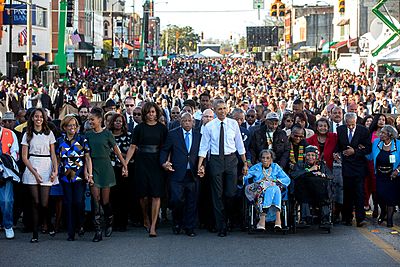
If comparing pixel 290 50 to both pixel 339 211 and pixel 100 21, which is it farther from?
pixel 339 211

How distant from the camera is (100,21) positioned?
319 feet

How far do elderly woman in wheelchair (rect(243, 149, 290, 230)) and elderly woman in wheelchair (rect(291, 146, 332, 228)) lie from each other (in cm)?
33

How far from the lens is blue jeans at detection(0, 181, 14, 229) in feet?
38.2

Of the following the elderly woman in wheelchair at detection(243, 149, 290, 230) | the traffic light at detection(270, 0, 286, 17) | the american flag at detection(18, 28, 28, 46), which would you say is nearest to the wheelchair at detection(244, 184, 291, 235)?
the elderly woman in wheelchair at detection(243, 149, 290, 230)

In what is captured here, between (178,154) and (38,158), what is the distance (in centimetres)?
193

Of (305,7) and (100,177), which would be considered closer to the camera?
(100,177)

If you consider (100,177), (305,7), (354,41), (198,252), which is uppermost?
(305,7)

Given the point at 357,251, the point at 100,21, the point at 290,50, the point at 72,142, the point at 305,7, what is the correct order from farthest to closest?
the point at 305,7
the point at 290,50
the point at 100,21
the point at 72,142
the point at 357,251

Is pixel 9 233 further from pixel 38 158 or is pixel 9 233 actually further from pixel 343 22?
pixel 343 22

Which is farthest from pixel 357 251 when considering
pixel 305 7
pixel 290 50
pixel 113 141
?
pixel 305 7

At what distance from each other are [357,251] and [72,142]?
403 centimetres

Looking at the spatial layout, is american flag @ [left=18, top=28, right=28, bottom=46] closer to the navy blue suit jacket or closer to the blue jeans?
the blue jeans

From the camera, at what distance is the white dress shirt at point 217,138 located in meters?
12.0

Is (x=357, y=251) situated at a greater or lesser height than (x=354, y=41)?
lesser
